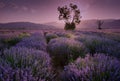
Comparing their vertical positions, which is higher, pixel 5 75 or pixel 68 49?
pixel 5 75

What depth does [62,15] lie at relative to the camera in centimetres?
3769

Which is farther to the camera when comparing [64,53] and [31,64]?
[64,53]

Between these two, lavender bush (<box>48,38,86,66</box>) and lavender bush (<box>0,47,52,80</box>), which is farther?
lavender bush (<box>48,38,86,66</box>)

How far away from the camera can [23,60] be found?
2.71 metres

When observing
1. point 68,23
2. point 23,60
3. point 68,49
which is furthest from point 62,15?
point 23,60

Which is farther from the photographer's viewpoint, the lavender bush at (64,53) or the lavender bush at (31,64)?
the lavender bush at (64,53)

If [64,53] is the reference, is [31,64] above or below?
above

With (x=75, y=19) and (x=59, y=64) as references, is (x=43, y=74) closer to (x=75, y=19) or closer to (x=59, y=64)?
(x=59, y=64)

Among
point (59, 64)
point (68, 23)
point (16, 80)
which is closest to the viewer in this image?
point (16, 80)

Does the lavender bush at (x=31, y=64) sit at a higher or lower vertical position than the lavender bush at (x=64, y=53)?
higher

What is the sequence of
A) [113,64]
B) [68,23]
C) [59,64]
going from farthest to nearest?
[68,23], [59,64], [113,64]

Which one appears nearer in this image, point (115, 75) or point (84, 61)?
point (115, 75)

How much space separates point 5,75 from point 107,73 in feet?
4.40

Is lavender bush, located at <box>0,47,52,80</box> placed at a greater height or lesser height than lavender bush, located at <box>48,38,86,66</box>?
greater
